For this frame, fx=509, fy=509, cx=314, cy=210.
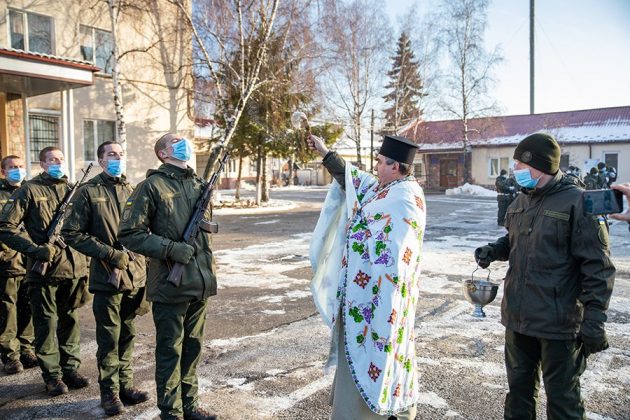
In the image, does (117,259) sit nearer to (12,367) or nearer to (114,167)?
(114,167)

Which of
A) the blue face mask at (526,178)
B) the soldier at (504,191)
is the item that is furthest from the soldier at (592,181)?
the blue face mask at (526,178)

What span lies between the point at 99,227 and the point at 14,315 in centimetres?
160

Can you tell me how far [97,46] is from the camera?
17750mm

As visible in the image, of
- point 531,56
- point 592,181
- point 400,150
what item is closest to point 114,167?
point 400,150

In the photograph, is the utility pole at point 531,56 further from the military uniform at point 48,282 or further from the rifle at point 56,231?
the military uniform at point 48,282

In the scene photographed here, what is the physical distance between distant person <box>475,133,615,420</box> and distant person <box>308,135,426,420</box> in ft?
2.17

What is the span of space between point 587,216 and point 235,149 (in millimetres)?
21956

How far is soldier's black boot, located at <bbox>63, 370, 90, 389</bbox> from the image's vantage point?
423 cm

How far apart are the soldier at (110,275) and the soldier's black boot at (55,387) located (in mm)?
529

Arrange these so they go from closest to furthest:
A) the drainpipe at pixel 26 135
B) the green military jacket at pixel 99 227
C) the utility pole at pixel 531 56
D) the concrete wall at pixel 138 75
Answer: the green military jacket at pixel 99 227 < the drainpipe at pixel 26 135 < the concrete wall at pixel 138 75 < the utility pole at pixel 531 56

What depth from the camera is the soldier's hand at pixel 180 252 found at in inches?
132

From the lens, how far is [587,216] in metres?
2.85

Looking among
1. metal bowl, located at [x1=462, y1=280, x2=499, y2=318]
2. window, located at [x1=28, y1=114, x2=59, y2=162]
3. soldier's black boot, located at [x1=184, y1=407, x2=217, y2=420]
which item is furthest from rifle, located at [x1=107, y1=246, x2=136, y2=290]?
window, located at [x1=28, y1=114, x2=59, y2=162]

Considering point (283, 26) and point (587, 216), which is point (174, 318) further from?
point (283, 26)
